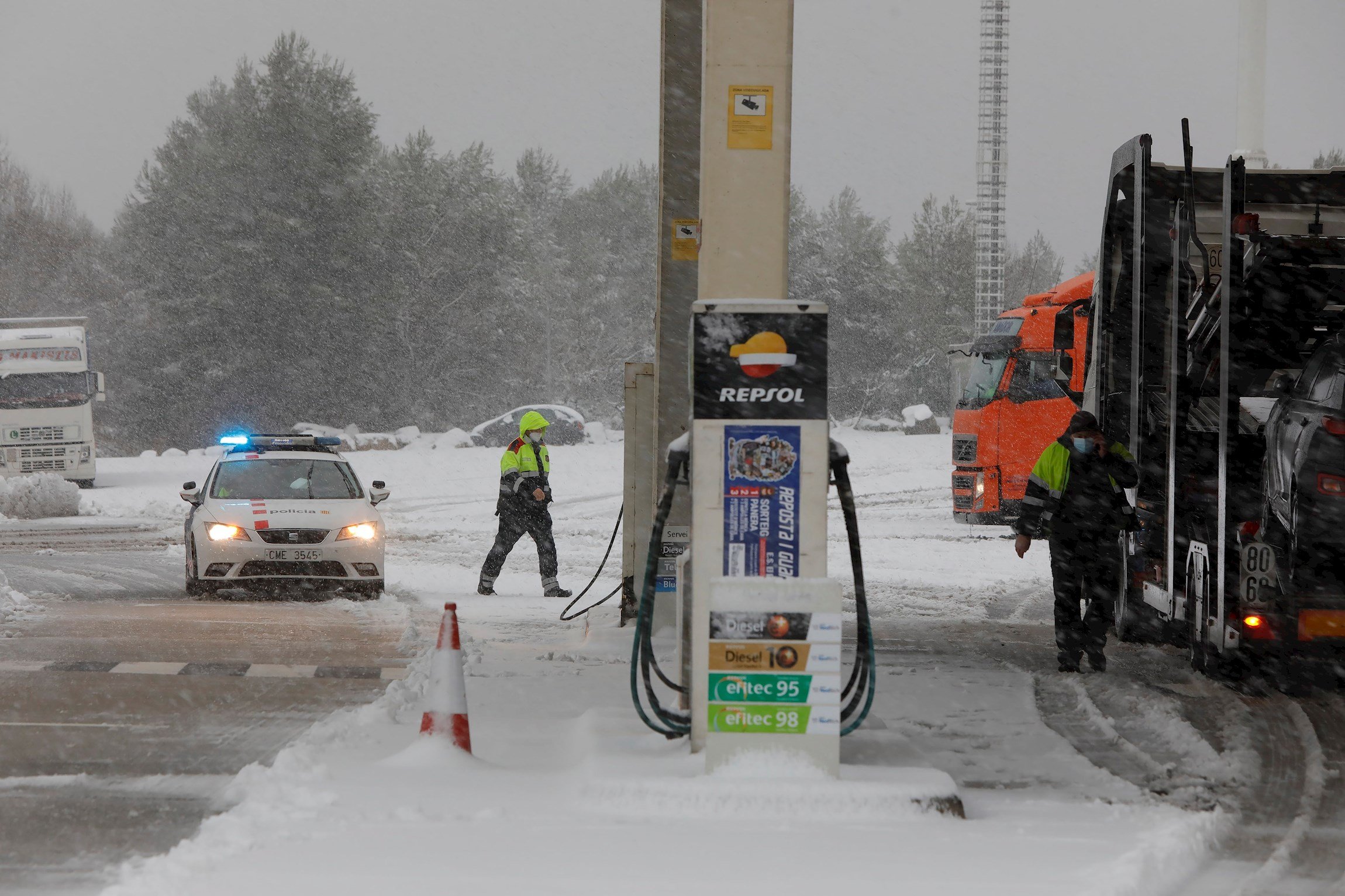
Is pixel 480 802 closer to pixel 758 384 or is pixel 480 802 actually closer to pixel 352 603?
pixel 758 384

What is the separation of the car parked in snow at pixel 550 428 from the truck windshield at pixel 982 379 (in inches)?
986

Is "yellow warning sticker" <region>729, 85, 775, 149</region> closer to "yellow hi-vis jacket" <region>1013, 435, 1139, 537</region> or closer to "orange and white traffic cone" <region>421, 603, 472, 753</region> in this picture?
"orange and white traffic cone" <region>421, 603, 472, 753</region>

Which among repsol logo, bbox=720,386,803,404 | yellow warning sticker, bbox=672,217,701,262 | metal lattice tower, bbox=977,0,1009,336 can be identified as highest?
metal lattice tower, bbox=977,0,1009,336

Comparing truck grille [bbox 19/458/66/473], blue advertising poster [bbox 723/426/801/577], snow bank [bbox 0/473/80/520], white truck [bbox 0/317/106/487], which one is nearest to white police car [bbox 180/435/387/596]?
blue advertising poster [bbox 723/426/801/577]

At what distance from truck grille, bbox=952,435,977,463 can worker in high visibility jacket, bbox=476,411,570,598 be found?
28.6 ft

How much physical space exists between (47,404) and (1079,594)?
2961cm

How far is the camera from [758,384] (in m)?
6.08

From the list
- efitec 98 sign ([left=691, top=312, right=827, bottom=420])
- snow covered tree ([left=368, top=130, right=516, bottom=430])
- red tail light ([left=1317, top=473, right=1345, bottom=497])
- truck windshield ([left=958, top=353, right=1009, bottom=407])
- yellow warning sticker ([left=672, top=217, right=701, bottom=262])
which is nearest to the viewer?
efitec 98 sign ([left=691, top=312, right=827, bottom=420])

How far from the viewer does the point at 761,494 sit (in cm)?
612

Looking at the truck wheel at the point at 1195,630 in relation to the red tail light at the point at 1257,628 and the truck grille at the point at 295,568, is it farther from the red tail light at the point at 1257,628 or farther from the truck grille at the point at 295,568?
the truck grille at the point at 295,568

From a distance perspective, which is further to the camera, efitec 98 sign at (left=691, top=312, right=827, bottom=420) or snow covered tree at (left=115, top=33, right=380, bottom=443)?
snow covered tree at (left=115, top=33, right=380, bottom=443)

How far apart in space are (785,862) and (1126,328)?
7.44 metres

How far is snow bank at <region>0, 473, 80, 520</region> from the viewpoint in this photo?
27250 mm

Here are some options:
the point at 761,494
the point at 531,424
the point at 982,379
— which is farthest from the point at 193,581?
the point at 982,379
